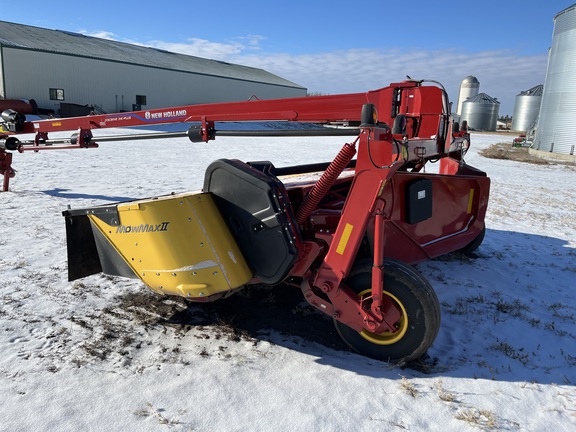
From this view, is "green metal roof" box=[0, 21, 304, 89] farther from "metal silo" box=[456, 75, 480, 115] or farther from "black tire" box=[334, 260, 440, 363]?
"black tire" box=[334, 260, 440, 363]

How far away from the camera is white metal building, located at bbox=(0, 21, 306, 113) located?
1110 inches

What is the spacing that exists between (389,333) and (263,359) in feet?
2.93

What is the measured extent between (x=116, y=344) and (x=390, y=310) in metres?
1.97

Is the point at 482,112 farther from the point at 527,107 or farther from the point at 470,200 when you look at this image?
the point at 470,200

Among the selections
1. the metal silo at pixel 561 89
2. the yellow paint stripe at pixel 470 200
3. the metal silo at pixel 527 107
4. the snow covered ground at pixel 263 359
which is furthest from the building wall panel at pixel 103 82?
the yellow paint stripe at pixel 470 200

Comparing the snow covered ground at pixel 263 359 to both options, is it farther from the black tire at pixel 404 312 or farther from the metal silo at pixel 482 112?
the metal silo at pixel 482 112

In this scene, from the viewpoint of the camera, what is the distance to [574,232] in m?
6.77

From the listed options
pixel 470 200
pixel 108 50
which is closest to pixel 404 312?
pixel 470 200

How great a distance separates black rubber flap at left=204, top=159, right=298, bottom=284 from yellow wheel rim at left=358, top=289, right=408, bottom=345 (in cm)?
63

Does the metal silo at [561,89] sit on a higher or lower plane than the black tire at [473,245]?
higher

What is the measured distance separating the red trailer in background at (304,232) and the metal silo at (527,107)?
157 ft

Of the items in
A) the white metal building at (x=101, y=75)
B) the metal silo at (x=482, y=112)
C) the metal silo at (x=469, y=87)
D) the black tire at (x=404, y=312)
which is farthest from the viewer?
the metal silo at (x=469, y=87)

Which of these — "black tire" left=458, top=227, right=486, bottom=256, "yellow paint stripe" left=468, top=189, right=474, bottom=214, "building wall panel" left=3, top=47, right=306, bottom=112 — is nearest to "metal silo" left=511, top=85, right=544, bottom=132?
"building wall panel" left=3, top=47, right=306, bottom=112

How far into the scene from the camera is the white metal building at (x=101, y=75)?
2819 centimetres
